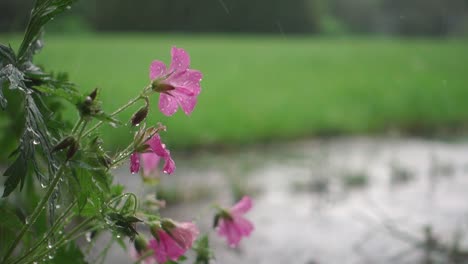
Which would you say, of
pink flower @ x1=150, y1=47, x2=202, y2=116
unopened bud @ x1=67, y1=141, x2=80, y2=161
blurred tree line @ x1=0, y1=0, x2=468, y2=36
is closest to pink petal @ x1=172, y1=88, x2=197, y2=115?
pink flower @ x1=150, y1=47, x2=202, y2=116

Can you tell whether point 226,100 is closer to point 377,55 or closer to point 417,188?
point 417,188

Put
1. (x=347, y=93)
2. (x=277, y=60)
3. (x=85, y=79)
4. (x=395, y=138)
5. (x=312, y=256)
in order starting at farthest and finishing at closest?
1. (x=277, y=60)
2. (x=347, y=93)
3. (x=85, y=79)
4. (x=395, y=138)
5. (x=312, y=256)

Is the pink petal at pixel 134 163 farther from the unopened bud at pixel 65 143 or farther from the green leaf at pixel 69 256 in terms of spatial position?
the green leaf at pixel 69 256

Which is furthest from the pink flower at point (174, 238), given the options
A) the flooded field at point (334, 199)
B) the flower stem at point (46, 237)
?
the flooded field at point (334, 199)

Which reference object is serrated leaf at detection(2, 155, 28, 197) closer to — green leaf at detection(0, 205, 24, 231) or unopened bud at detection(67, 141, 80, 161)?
unopened bud at detection(67, 141, 80, 161)

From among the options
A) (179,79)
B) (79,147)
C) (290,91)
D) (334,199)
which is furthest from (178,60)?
(290,91)

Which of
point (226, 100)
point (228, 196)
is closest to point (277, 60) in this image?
Result: point (226, 100)

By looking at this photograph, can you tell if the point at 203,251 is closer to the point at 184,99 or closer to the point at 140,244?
the point at 140,244

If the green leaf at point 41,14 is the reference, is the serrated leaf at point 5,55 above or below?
below
